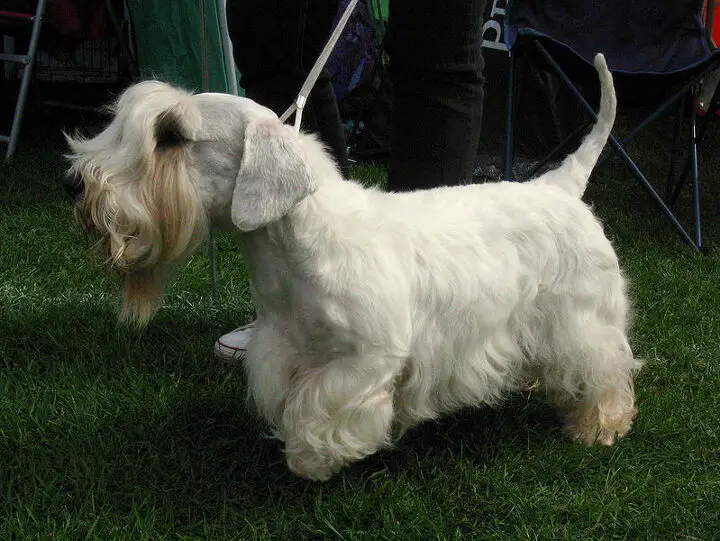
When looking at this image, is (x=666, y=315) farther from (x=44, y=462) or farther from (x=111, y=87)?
(x=111, y=87)

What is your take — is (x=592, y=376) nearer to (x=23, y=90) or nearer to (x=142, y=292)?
(x=142, y=292)

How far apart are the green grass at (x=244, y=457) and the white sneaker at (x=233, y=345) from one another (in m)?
0.05

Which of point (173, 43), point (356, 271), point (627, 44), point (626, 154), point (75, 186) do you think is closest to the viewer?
point (75, 186)

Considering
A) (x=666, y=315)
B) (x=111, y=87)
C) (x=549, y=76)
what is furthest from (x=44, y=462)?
(x=111, y=87)

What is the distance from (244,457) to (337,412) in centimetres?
38

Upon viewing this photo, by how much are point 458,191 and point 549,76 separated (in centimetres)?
370

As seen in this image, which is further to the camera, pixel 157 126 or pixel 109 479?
pixel 109 479

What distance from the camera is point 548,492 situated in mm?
2168

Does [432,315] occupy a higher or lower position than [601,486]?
higher

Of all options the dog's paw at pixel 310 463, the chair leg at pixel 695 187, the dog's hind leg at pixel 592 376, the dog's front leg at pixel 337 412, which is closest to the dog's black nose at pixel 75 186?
the dog's front leg at pixel 337 412

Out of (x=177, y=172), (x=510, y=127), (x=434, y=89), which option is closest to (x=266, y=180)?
(x=177, y=172)

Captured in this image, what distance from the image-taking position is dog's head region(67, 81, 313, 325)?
1.79 m

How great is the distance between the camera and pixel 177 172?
1.83 metres

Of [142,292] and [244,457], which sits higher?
[142,292]
